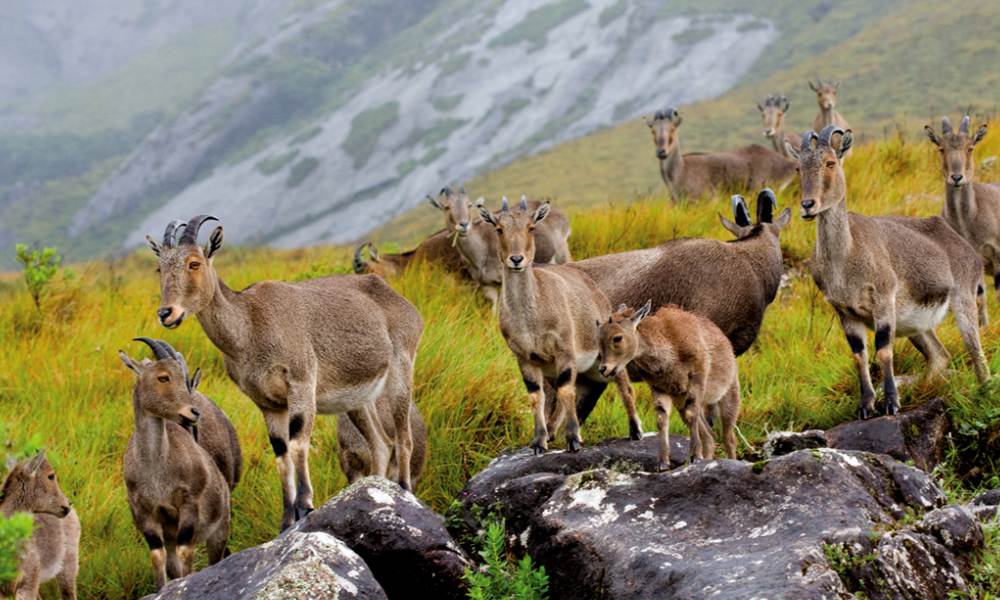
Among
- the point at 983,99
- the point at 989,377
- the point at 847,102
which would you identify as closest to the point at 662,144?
the point at 989,377

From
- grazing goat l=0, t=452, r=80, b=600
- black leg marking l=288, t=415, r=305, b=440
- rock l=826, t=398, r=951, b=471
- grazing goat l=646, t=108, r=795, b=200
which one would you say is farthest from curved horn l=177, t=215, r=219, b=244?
grazing goat l=646, t=108, r=795, b=200

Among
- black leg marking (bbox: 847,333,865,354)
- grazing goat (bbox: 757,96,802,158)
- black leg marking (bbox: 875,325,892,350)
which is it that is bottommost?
grazing goat (bbox: 757,96,802,158)

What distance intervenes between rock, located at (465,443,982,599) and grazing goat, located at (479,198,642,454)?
4.09 feet

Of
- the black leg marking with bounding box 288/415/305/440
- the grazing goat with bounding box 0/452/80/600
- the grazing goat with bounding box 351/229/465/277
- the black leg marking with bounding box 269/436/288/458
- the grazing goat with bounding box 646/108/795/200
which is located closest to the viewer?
the grazing goat with bounding box 0/452/80/600

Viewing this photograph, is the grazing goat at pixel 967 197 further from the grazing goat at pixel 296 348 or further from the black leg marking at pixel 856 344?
the grazing goat at pixel 296 348

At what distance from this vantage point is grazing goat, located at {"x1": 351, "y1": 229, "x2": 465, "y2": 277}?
1499cm

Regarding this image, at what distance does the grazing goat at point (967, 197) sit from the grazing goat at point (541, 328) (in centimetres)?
560

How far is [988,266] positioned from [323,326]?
27.3 feet

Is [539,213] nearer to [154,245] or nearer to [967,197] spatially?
[154,245]

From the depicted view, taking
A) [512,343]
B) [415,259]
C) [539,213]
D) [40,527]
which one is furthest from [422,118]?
[40,527]

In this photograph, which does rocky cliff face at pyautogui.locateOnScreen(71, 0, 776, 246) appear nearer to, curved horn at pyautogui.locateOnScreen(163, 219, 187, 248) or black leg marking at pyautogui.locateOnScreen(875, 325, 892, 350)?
black leg marking at pyautogui.locateOnScreen(875, 325, 892, 350)

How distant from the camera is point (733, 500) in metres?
6.08

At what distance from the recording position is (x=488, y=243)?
49.0 ft

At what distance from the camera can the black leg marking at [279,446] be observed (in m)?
7.64
